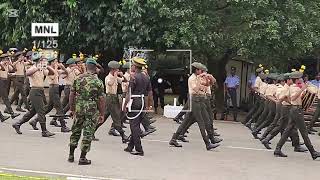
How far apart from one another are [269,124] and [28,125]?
6237 millimetres

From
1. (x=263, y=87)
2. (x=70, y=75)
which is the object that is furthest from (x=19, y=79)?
(x=263, y=87)

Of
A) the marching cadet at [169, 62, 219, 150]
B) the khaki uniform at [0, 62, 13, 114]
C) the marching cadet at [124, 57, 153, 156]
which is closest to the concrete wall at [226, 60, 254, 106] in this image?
the khaki uniform at [0, 62, 13, 114]

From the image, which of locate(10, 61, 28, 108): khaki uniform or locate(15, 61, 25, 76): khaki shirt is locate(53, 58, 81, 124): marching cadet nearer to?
locate(10, 61, 28, 108): khaki uniform

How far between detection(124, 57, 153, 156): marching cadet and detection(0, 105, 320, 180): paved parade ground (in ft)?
0.86

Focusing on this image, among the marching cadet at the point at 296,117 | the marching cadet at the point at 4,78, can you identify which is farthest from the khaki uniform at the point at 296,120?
the marching cadet at the point at 4,78

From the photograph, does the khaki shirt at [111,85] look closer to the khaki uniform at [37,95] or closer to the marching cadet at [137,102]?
the khaki uniform at [37,95]

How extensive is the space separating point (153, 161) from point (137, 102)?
1.29 metres

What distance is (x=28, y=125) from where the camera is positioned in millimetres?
15539

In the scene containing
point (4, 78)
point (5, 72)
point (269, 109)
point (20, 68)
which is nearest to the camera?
point (269, 109)

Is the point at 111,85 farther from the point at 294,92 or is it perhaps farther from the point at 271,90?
the point at 271,90

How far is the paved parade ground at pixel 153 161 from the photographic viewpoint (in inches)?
387

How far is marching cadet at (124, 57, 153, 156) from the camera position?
38.0ft

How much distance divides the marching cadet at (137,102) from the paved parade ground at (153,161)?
0.86 feet

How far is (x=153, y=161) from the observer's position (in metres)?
11.1
